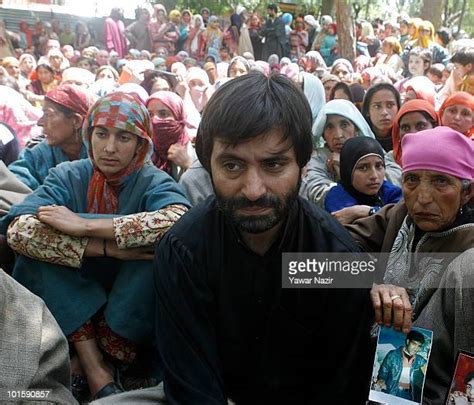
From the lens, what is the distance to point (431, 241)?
2299mm

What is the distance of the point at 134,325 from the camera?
8.45ft

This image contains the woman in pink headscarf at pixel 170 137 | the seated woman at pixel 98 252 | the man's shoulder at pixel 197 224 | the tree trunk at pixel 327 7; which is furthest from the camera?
the tree trunk at pixel 327 7

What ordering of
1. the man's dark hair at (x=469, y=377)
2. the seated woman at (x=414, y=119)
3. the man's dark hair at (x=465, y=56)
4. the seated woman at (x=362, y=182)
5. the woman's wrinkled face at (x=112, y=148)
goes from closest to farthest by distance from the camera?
the man's dark hair at (x=469, y=377)
the woman's wrinkled face at (x=112, y=148)
the seated woman at (x=362, y=182)
the seated woman at (x=414, y=119)
the man's dark hair at (x=465, y=56)

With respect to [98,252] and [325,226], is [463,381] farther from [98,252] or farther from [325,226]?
[98,252]

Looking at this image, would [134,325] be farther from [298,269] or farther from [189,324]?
[298,269]

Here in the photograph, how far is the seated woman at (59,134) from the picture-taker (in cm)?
356

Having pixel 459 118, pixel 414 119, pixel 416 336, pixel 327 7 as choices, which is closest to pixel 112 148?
pixel 416 336

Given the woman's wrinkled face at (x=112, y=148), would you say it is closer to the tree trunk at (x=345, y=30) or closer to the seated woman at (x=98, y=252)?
the seated woman at (x=98, y=252)

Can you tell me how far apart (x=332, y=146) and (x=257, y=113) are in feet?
7.21

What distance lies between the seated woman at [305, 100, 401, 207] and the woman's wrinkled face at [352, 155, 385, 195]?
8.4 inches

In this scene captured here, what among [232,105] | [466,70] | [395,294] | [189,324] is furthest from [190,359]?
[466,70]

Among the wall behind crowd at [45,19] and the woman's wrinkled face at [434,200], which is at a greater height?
the wall behind crowd at [45,19]

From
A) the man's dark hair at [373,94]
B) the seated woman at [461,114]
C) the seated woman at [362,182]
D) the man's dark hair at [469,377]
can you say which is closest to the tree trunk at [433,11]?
the man's dark hair at [373,94]

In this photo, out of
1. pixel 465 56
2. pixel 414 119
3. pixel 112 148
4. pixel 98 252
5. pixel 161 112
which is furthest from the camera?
pixel 465 56
